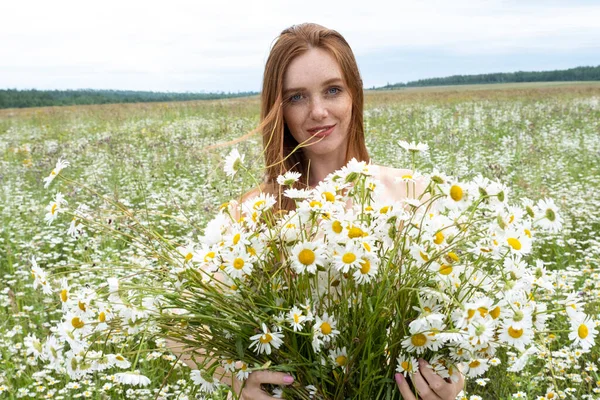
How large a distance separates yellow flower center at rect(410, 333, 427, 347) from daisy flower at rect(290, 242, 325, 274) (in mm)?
221

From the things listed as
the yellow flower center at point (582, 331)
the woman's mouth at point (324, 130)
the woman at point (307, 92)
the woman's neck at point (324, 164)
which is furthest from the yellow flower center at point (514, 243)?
the woman's neck at point (324, 164)

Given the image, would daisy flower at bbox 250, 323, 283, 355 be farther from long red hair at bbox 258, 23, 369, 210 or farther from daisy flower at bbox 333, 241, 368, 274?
long red hair at bbox 258, 23, 369, 210

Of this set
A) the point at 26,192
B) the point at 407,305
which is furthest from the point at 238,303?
the point at 26,192

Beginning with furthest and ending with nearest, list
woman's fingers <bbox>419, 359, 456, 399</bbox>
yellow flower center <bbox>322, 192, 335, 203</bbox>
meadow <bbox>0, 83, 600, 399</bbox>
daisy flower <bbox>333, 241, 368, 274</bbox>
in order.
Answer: meadow <bbox>0, 83, 600, 399</bbox>, woman's fingers <bbox>419, 359, 456, 399</bbox>, yellow flower center <bbox>322, 192, 335, 203</bbox>, daisy flower <bbox>333, 241, 368, 274</bbox>

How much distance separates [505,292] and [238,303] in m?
0.45

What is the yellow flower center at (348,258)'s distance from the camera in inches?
37.2

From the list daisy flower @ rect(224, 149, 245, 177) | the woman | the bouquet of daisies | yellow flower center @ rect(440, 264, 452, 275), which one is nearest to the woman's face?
the woman

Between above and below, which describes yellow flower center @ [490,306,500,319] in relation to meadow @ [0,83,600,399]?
above

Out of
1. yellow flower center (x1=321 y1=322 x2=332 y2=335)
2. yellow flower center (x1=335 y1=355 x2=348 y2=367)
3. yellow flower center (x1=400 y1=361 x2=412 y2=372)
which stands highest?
yellow flower center (x1=321 y1=322 x2=332 y2=335)

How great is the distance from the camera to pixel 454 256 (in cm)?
103

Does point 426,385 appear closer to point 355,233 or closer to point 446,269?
point 446,269

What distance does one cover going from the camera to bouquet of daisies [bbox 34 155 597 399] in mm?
1000

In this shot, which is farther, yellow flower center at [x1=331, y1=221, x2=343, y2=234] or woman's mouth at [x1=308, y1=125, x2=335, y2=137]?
woman's mouth at [x1=308, y1=125, x2=335, y2=137]

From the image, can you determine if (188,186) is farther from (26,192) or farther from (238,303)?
(238,303)
